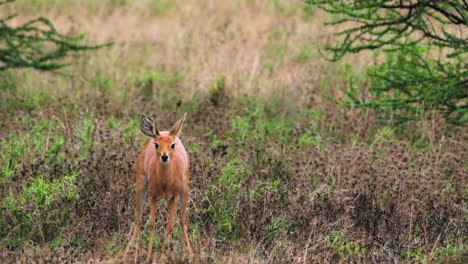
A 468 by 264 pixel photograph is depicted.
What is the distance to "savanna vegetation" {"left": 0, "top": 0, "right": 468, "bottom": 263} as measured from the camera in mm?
5387

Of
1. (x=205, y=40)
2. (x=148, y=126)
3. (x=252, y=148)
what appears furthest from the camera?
(x=205, y=40)

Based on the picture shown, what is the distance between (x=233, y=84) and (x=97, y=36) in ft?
11.6

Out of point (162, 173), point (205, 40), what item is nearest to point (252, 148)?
point (162, 173)

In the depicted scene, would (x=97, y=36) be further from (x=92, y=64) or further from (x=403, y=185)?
(x=403, y=185)

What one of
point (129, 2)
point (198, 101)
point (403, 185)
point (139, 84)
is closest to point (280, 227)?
point (403, 185)

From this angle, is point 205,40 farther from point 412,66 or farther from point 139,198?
point 139,198

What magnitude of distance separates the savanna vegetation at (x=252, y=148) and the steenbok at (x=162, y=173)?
25cm

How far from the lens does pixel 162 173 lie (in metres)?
4.71

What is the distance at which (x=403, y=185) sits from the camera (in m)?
5.99

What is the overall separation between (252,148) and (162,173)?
2.64m

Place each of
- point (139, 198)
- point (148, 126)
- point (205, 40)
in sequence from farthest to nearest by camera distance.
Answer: point (205, 40) → point (139, 198) → point (148, 126)

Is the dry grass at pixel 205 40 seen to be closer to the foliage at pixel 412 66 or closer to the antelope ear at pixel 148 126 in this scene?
the foliage at pixel 412 66

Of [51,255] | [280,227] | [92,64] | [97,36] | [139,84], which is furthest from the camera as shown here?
[97,36]

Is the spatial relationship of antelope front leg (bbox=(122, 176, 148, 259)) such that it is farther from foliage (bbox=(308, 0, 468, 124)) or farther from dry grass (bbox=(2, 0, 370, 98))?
dry grass (bbox=(2, 0, 370, 98))
